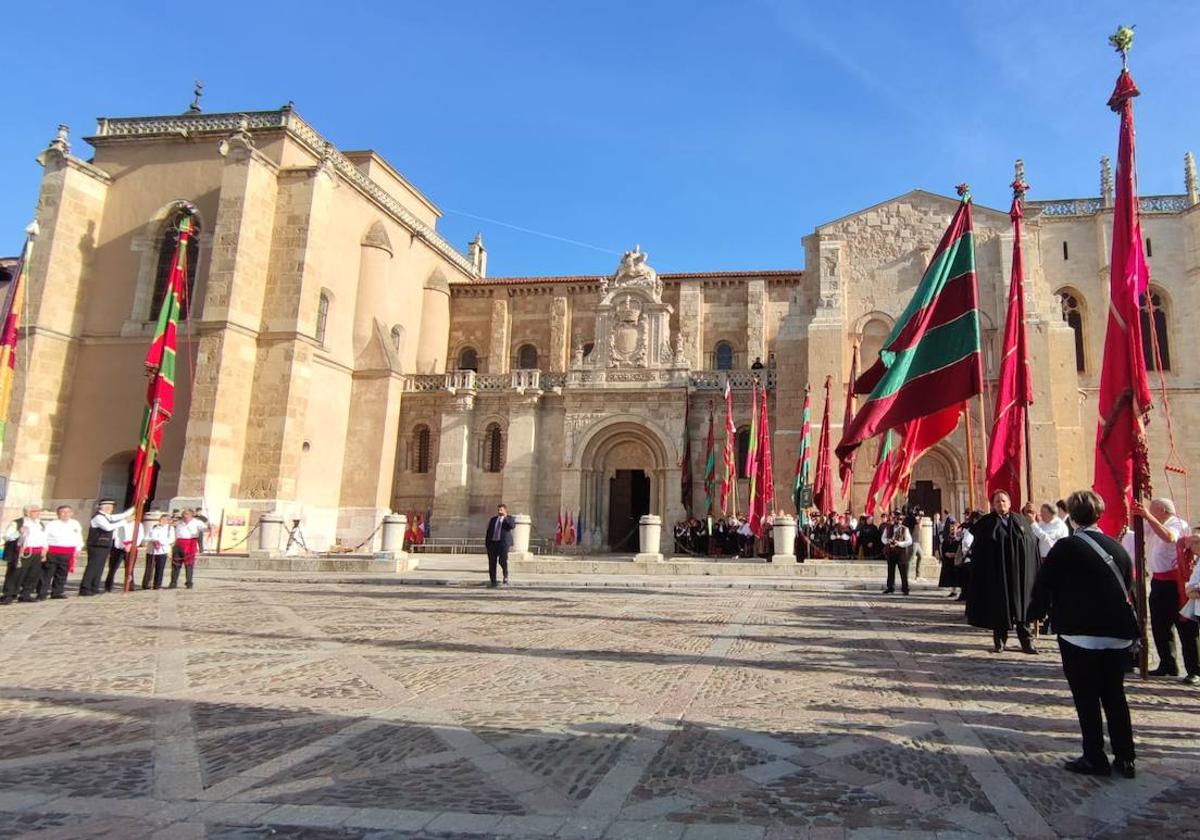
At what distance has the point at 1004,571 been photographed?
749 cm

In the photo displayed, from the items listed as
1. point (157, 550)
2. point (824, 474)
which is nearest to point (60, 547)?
point (157, 550)

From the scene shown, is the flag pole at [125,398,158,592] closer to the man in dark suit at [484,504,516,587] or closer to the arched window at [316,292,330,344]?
the man in dark suit at [484,504,516,587]

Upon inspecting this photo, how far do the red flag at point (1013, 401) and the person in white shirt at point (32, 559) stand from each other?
13934 mm

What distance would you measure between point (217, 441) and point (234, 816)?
22.3 m

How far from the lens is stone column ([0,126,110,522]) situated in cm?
2383

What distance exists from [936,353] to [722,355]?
66.2 ft

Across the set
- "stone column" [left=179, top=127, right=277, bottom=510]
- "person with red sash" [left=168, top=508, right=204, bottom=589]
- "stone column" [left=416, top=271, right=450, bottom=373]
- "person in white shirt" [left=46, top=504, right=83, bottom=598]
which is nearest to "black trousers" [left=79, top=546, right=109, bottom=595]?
"person in white shirt" [left=46, top=504, right=83, bottom=598]


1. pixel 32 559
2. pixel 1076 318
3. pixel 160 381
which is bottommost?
pixel 32 559

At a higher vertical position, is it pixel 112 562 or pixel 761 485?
pixel 761 485

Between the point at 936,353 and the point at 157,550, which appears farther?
the point at 157,550

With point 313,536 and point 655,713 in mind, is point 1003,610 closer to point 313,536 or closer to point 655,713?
point 655,713

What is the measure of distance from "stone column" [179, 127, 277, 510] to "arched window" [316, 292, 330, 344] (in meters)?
2.24

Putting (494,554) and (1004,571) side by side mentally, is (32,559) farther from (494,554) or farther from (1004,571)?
(1004,571)

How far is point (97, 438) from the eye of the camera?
24.8 metres
